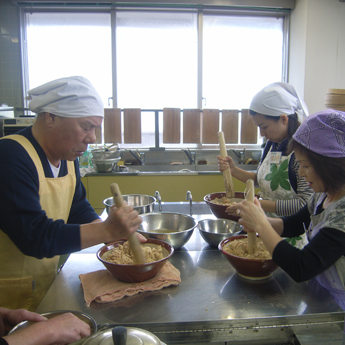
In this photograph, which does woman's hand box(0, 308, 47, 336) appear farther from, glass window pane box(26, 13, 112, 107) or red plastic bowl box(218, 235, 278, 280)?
glass window pane box(26, 13, 112, 107)

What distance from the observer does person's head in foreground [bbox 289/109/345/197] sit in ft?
3.25

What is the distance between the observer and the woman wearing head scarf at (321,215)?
0.96m

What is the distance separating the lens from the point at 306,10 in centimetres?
371

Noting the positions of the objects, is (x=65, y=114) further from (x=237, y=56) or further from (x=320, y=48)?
(x=320, y=48)

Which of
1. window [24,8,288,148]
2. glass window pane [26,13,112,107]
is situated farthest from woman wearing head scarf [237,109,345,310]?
glass window pane [26,13,112,107]

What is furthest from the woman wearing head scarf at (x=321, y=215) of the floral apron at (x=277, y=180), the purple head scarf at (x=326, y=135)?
the floral apron at (x=277, y=180)

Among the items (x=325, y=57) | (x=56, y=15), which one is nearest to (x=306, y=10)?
(x=325, y=57)

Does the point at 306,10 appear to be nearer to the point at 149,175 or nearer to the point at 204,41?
the point at 204,41

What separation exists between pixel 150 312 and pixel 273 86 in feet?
4.76

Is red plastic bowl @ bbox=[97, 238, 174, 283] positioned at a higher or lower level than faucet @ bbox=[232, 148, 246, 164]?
lower

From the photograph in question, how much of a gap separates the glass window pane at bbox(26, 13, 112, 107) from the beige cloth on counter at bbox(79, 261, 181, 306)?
349 cm

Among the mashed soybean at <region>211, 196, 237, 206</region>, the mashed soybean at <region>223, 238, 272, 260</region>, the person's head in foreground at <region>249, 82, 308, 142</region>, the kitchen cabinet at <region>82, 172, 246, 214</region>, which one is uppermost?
the person's head in foreground at <region>249, 82, 308, 142</region>

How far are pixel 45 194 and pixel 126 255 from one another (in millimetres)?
432

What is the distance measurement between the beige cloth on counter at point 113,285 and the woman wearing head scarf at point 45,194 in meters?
0.17
